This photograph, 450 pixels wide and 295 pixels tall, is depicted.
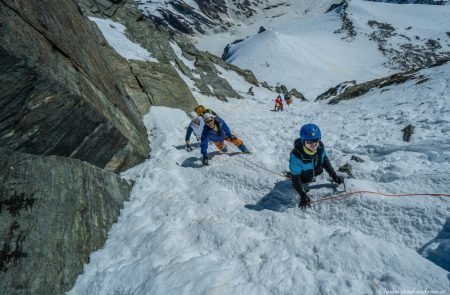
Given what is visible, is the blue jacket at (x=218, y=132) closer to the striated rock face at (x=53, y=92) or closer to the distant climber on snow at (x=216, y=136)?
the distant climber on snow at (x=216, y=136)

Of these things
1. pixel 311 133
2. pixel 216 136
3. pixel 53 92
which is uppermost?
pixel 311 133

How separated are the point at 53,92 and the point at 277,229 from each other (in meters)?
5.20

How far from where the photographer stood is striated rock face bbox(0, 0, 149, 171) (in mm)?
5102

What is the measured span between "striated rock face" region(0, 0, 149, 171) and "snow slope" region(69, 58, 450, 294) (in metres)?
1.98

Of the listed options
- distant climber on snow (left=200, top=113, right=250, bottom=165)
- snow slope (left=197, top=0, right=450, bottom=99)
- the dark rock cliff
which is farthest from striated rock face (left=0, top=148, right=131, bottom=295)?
snow slope (left=197, top=0, right=450, bottom=99)

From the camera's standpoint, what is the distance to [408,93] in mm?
15523

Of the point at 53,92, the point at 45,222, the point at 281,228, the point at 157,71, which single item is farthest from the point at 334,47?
the point at 45,222

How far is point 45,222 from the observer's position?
5199 mm

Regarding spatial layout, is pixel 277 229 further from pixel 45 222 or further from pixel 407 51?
pixel 407 51

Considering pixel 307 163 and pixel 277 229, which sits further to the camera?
pixel 307 163

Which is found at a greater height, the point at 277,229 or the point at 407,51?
the point at 277,229

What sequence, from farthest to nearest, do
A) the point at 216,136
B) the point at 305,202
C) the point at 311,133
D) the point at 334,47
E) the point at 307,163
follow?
1. the point at 334,47
2. the point at 216,136
3. the point at 307,163
4. the point at 305,202
5. the point at 311,133

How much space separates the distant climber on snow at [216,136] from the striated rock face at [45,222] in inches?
167

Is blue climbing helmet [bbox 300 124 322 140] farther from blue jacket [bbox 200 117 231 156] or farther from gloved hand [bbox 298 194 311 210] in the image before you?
blue jacket [bbox 200 117 231 156]
